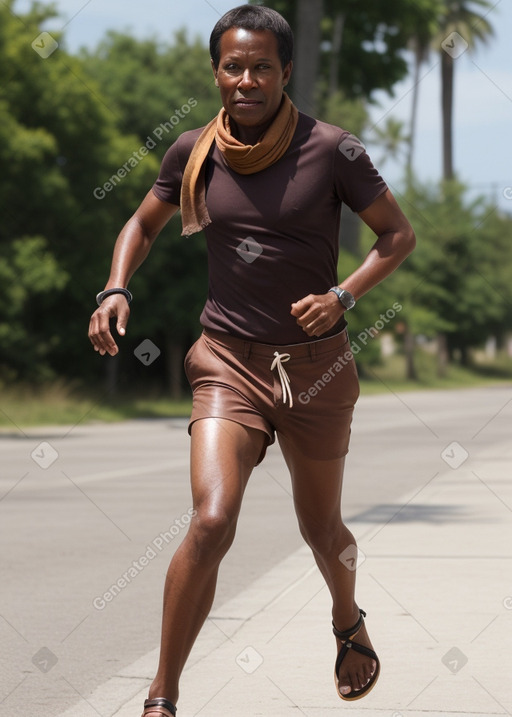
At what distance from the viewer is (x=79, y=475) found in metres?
13.7

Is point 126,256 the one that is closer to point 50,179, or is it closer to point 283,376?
point 283,376

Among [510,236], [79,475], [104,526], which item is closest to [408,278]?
[510,236]

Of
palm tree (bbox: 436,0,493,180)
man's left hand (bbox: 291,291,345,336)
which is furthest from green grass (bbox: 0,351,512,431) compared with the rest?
palm tree (bbox: 436,0,493,180)

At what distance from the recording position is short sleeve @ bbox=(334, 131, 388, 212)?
391cm

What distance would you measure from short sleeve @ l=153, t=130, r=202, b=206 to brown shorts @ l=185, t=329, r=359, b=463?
460 millimetres

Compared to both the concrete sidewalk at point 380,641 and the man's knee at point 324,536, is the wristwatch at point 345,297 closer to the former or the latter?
the man's knee at point 324,536

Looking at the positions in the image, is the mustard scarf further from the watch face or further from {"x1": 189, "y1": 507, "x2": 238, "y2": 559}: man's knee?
{"x1": 189, "y1": 507, "x2": 238, "y2": 559}: man's knee

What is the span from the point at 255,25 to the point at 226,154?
382mm

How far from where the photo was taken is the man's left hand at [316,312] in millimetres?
3715

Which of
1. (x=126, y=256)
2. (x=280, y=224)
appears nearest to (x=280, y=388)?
(x=280, y=224)

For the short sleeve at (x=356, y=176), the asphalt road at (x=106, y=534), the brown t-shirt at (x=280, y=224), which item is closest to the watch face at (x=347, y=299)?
the brown t-shirt at (x=280, y=224)

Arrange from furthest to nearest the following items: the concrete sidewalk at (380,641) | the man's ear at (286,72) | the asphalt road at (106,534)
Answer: the asphalt road at (106,534) → the concrete sidewalk at (380,641) → the man's ear at (286,72)

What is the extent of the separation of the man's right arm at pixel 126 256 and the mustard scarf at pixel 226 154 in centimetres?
15

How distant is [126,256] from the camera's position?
4.11m
